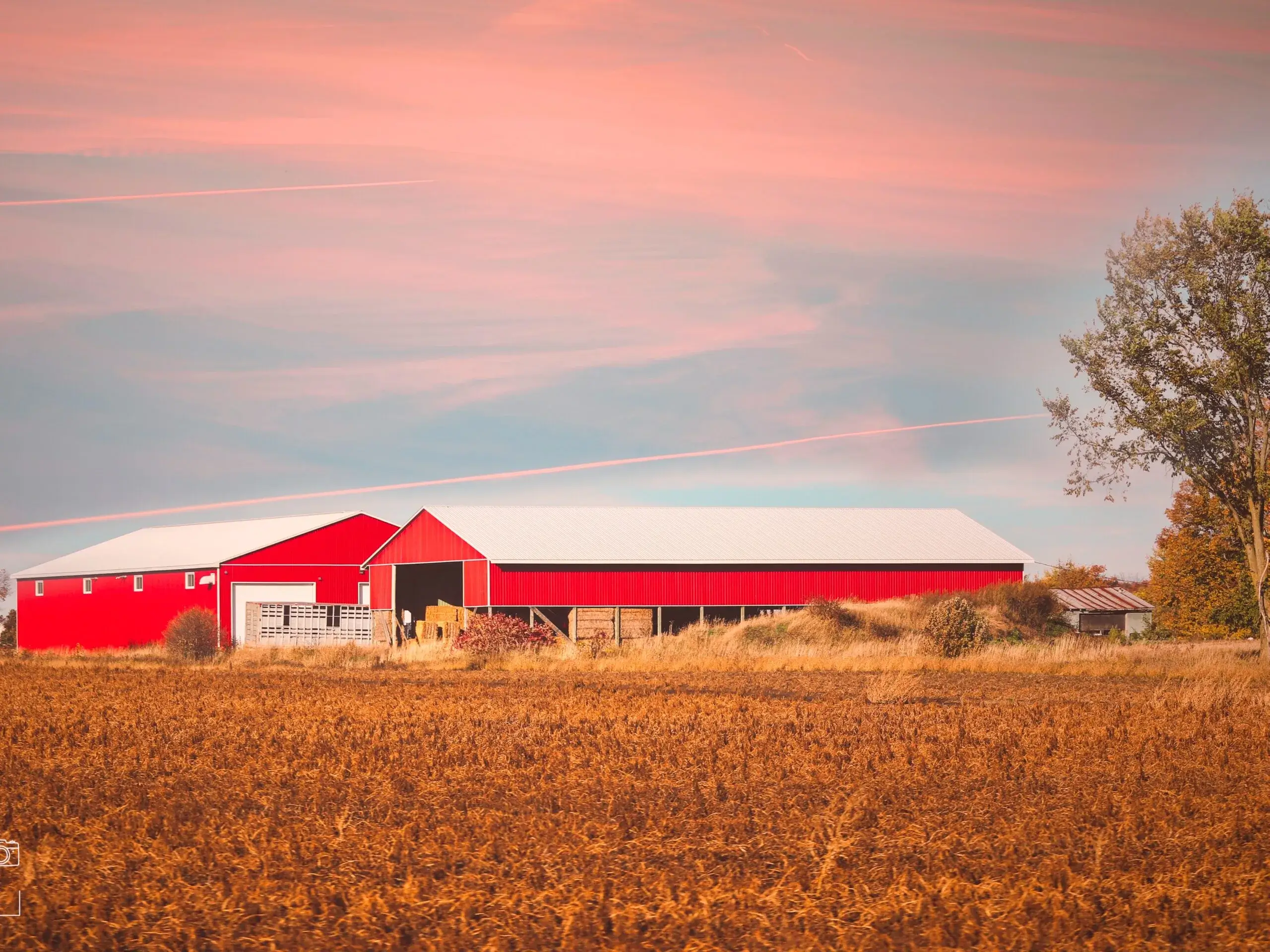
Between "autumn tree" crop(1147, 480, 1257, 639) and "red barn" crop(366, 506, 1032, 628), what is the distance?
37.2 feet

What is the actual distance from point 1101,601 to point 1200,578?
5.19 m

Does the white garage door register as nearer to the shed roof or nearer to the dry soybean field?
the shed roof

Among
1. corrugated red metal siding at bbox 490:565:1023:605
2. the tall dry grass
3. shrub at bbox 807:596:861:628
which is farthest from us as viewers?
corrugated red metal siding at bbox 490:565:1023:605

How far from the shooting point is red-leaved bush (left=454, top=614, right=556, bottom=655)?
3791 cm

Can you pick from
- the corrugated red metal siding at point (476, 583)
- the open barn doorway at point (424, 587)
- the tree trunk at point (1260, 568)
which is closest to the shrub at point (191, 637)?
the corrugated red metal siding at point (476, 583)

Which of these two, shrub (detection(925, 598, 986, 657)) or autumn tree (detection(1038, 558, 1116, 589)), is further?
autumn tree (detection(1038, 558, 1116, 589))

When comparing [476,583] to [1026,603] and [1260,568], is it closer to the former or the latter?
[1026,603]

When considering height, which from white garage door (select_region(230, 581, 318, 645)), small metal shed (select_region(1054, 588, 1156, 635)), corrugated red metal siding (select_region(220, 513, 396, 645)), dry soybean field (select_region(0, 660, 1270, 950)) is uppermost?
corrugated red metal siding (select_region(220, 513, 396, 645))

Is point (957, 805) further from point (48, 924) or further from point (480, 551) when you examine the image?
point (480, 551)

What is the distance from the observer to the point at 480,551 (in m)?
44.5

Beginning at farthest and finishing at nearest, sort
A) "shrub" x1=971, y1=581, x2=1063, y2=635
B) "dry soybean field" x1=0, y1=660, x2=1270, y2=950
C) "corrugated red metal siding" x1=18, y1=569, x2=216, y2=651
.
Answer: "corrugated red metal siding" x1=18, y1=569, x2=216, y2=651 < "shrub" x1=971, y1=581, x2=1063, y2=635 < "dry soybean field" x1=0, y1=660, x2=1270, y2=950

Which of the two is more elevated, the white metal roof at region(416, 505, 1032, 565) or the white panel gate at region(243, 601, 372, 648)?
the white metal roof at region(416, 505, 1032, 565)

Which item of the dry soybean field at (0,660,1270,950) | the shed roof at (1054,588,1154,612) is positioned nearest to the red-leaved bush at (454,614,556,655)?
the dry soybean field at (0,660,1270,950)

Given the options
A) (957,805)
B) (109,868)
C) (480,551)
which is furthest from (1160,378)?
(109,868)
